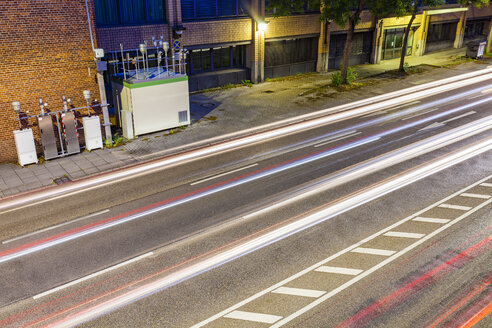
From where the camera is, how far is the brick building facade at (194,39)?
17266 mm

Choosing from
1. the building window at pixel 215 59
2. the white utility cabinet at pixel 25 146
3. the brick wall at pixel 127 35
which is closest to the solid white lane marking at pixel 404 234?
the white utility cabinet at pixel 25 146

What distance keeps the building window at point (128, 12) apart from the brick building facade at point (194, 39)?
0.17 feet

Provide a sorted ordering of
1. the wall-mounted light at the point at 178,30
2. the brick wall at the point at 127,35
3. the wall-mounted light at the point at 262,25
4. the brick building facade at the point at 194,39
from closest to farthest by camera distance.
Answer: the brick building facade at the point at 194,39
the brick wall at the point at 127,35
the wall-mounted light at the point at 178,30
the wall-mounted light at the point at 262,25

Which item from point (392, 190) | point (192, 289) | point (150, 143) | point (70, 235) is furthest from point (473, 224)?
point (150, 143)

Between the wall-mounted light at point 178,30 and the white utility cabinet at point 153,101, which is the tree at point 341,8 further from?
the white utility cabinet at point 153,101

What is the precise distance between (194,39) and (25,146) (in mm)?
13698

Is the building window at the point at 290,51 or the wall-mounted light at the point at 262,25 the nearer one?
the wall-mounted light at the point at 262,25

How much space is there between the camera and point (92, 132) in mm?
18922

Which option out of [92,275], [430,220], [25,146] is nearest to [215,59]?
[25,146]

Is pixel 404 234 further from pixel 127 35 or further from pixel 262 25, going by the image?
pixel 262 25

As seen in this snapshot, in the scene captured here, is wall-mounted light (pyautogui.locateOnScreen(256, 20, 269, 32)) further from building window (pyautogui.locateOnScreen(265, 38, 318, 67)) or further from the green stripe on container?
the green stripe on container

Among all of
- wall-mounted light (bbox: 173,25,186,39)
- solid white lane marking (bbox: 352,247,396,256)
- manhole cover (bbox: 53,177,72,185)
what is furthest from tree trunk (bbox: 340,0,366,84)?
solid white lane marking (bbox: 352,247,396,256)

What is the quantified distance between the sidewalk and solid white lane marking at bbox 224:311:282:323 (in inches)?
389

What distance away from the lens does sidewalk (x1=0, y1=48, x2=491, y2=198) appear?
16.9m
